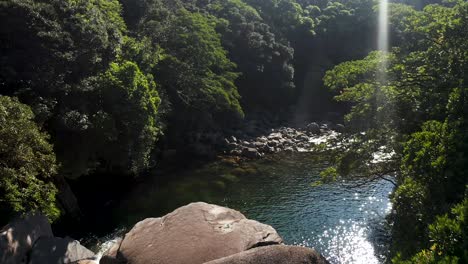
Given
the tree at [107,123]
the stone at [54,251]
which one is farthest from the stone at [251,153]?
the stone at [54,251]

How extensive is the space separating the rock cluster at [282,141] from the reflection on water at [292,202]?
306 centimetres

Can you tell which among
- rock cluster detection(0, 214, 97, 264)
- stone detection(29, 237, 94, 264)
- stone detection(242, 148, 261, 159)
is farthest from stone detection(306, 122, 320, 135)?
stone detection(29, 237, 94, 264)

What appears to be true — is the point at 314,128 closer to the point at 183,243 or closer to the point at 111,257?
the point at 183,243

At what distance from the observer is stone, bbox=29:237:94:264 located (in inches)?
617

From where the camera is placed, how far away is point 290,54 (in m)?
49.9

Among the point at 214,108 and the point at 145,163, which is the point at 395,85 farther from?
the point at 214,108

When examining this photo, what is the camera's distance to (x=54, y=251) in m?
16.2

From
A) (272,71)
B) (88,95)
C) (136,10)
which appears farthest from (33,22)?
(272,71)

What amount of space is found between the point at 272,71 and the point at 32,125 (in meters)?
35.3

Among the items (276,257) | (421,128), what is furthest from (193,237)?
(421,128)

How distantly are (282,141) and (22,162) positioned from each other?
1069 inches

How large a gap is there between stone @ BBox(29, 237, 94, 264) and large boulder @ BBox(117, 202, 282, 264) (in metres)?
4.38

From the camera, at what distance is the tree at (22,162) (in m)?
14.3

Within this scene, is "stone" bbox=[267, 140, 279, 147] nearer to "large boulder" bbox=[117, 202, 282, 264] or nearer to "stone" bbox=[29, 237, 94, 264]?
"stone" bbox=[29, 237, 94, 264]
